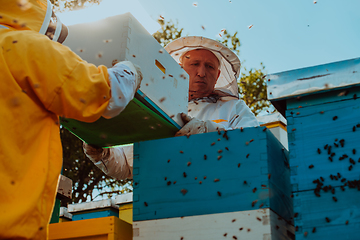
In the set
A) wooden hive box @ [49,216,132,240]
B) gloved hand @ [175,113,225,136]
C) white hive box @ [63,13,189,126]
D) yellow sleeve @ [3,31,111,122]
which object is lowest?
wooden hive box @ [49,216,132,240]

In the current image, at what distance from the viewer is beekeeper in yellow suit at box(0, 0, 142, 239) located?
1.65 meters

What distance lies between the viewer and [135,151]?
261 cm

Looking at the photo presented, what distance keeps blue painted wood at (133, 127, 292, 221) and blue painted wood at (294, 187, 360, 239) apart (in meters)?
0.18

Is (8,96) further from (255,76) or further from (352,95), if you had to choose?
(255,76)

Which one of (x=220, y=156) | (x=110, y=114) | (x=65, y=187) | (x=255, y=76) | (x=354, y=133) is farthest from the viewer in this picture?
(x=255, y=76)

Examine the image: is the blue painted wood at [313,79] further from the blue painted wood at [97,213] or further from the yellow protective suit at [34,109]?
the blue painted wood at [97,213]

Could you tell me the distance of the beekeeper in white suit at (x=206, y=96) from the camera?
348cm

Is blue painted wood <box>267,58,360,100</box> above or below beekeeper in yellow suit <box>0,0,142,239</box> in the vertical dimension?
above

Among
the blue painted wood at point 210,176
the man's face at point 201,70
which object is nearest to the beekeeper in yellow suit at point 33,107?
the blue painted wood at point 210,176

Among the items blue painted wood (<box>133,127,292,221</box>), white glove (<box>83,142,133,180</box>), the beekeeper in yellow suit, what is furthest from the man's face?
the beekeeper in yellow suit

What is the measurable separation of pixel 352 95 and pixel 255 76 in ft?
38.5

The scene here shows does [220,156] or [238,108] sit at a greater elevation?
[238,108]

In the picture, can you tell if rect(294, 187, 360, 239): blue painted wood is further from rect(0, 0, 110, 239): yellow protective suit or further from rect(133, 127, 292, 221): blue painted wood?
rect(0, 0, 110, 239): yellow protective suit

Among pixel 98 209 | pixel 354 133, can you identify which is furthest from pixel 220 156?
pixel 98 209
